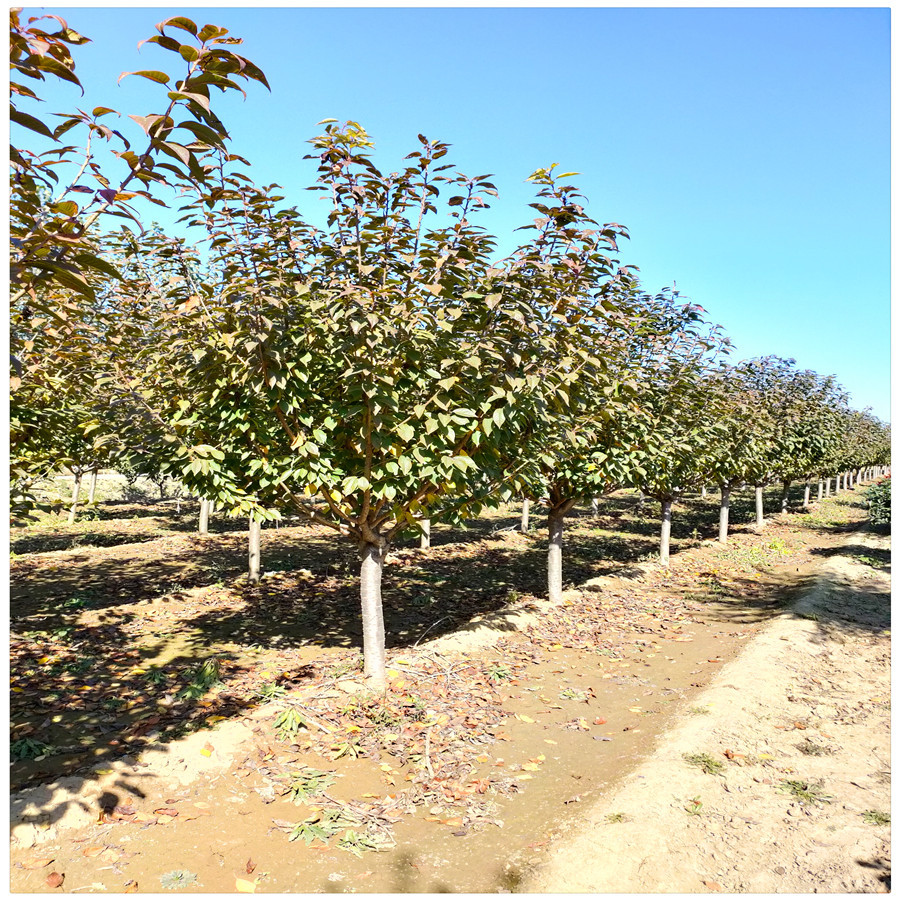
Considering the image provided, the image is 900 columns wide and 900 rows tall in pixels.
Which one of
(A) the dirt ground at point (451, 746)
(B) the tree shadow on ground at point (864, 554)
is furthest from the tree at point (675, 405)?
(B) the tree shadow on ground at point (864, 554)

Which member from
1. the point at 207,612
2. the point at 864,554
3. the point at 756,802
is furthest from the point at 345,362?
the point at 864,554

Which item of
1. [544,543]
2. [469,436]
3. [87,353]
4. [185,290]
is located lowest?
[544,543]

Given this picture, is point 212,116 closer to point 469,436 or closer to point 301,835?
point 469,436

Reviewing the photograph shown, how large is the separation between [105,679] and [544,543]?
14.7 meters

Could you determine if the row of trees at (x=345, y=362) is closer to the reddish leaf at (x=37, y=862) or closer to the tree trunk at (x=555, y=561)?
the reddish leaf at (x=37, y=862)

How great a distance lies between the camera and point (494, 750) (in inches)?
225

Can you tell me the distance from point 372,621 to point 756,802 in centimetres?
396

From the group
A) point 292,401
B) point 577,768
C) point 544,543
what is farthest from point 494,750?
point 544,543

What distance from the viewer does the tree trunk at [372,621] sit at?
685 centimetres

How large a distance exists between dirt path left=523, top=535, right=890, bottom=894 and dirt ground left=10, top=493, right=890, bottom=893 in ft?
0.07

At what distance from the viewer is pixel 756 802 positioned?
183 inches

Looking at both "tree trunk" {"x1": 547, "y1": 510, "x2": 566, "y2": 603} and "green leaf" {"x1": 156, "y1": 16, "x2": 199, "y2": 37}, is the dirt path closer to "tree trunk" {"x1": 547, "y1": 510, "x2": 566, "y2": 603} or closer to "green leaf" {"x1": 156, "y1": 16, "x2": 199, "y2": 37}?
"tree trunk" {"x1": 547, "y1": 510, "x2": 566, "y2": 603}

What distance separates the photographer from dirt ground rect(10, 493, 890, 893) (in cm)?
392

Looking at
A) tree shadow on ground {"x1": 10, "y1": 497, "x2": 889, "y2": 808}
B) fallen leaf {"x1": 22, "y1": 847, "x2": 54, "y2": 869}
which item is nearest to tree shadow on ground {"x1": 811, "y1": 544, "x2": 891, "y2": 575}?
tree shadow on ground {"x1": 10, "y1": 497, "x2": 889, "y2": 808}
